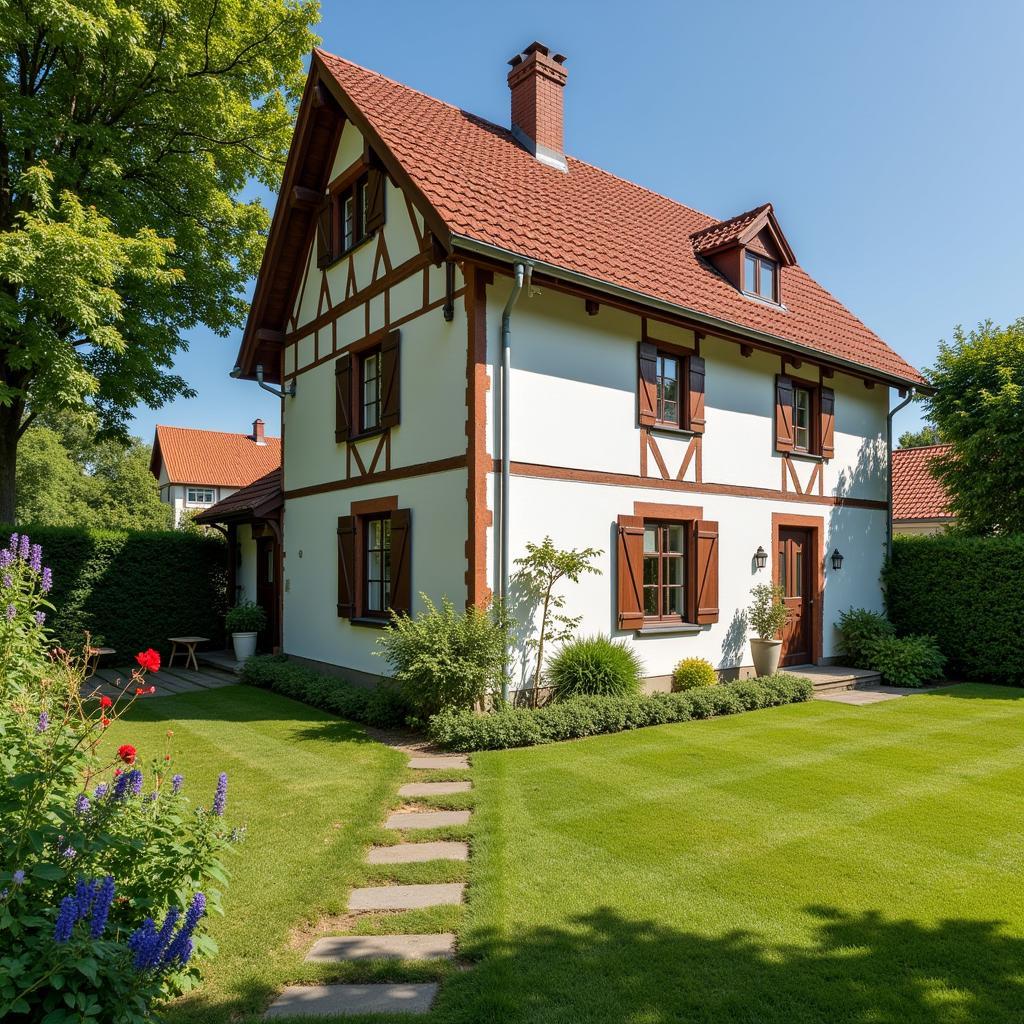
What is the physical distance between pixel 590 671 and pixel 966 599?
8.10m

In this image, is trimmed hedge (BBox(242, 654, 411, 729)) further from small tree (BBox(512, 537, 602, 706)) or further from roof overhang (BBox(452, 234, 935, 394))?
roof overhang (BBox(452, 234, 935, 394))

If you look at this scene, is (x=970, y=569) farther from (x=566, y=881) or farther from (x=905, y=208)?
(x=566, y=881)

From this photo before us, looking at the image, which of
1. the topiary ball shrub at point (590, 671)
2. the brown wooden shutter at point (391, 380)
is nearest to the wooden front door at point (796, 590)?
the topiary ball shrub at point (590, 671)

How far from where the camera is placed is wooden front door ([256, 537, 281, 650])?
1427 centimetres

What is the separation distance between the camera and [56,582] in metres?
13.5

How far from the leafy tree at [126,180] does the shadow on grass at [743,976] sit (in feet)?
36.2

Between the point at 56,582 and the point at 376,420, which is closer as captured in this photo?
the point at 376,420

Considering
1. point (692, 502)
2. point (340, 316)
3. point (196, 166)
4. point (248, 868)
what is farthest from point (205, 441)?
point (248, 868)

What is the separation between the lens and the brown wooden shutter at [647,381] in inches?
409

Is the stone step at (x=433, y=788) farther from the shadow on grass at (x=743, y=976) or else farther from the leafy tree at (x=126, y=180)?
the leafy tree at (x=126, y=180)

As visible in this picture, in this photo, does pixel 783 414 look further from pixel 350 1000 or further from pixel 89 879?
pixel 89 879

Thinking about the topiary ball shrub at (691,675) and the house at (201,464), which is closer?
the topiary ball shrub at (691,675)

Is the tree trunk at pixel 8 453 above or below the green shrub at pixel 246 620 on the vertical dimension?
above

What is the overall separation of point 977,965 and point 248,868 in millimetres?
4129
